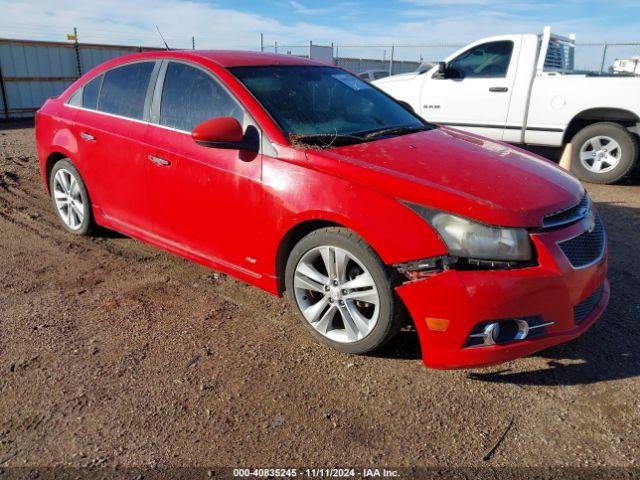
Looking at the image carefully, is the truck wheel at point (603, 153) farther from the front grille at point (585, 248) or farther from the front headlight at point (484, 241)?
the front headlight at point (484, 241)

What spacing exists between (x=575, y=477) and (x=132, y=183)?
132 inches

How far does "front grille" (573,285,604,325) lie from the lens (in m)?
2.71

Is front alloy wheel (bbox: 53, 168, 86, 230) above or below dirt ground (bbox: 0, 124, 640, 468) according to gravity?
above

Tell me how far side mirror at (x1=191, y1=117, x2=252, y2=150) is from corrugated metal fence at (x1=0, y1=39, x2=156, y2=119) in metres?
14.4

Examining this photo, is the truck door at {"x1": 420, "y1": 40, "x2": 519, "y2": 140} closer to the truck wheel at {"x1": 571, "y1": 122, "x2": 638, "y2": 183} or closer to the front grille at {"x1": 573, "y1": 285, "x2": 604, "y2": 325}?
the truck wheel at {"x1": 571, "y1": 122, "x2": 638, "y2": 183}

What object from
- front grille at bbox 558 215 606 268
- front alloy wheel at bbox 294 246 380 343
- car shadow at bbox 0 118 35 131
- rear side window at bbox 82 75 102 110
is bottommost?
car shadow at bbox 0 118 35 131

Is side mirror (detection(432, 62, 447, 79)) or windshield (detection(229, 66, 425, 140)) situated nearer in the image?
windshield (detection(229, 66, 425, 140))

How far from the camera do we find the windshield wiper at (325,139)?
10.1 ft

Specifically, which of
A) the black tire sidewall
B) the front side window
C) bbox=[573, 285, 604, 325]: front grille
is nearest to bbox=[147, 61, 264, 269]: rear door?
the black tire sidewall

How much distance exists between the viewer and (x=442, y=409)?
2580mm

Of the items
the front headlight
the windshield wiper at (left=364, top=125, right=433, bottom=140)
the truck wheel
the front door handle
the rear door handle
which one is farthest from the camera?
the truck wheel

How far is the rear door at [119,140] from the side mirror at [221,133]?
85cm

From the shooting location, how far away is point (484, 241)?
2.49 m

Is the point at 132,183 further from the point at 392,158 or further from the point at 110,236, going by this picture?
the point at 392,158
